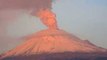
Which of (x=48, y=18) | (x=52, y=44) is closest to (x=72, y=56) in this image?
(x=52, y=44)

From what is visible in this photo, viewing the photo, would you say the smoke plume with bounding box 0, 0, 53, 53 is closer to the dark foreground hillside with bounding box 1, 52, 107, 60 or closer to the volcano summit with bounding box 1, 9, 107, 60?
the volcano summit with bounding box 1, 9, 107, 60

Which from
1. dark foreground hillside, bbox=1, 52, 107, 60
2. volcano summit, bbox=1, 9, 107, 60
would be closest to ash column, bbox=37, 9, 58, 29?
volcano summit, bbox=1, 9, 107, 60

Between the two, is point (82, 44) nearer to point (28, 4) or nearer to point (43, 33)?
point (43, 33)

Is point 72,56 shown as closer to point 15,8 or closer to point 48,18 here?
point 48,18

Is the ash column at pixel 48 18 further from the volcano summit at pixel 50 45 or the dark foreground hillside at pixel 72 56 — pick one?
the dark foreground hillside at pixel 72 56

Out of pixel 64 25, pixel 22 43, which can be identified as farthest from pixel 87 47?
pixel 22 43

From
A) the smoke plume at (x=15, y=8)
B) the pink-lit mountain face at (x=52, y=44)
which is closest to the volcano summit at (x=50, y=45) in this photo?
the pink-lit mountain face at (x=52, y=44)

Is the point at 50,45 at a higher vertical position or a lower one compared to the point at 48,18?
lower
